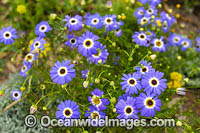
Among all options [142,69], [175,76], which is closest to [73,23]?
[142,69]

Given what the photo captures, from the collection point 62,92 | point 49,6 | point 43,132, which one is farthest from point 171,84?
point 49,6

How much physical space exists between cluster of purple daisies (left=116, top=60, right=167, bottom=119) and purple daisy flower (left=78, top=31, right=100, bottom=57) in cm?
49

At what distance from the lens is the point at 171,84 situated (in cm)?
280

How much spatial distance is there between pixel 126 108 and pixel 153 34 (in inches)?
54.2

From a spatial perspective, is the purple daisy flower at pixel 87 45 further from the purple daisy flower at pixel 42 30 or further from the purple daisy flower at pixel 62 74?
the purple daisy flower at pixel 42 30

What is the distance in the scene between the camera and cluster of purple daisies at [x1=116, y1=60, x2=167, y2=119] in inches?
78.8

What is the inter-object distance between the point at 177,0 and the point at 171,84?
2.42 meters

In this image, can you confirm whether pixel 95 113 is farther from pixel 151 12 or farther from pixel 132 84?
pixel 151 12

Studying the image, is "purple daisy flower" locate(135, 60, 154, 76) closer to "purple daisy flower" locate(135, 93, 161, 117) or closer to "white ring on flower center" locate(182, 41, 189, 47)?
"purple daisy flower" locate(135, 93, 161, 117)

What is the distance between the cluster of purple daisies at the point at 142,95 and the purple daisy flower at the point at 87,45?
0.49 meters

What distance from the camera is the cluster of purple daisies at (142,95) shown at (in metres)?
2.00

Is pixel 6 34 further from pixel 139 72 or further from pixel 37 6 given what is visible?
pixel 139 72

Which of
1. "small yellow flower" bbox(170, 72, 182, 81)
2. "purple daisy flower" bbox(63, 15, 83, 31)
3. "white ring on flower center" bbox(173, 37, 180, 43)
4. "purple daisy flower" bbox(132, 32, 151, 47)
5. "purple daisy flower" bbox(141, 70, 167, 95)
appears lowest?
"purple daisy flower" bbox(141, 70, 167, 95)

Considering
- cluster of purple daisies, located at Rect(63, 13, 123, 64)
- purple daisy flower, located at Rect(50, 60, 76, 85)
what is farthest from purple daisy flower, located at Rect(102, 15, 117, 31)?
purple daisy flower, located at Rect(50, 60, 76, 85)
